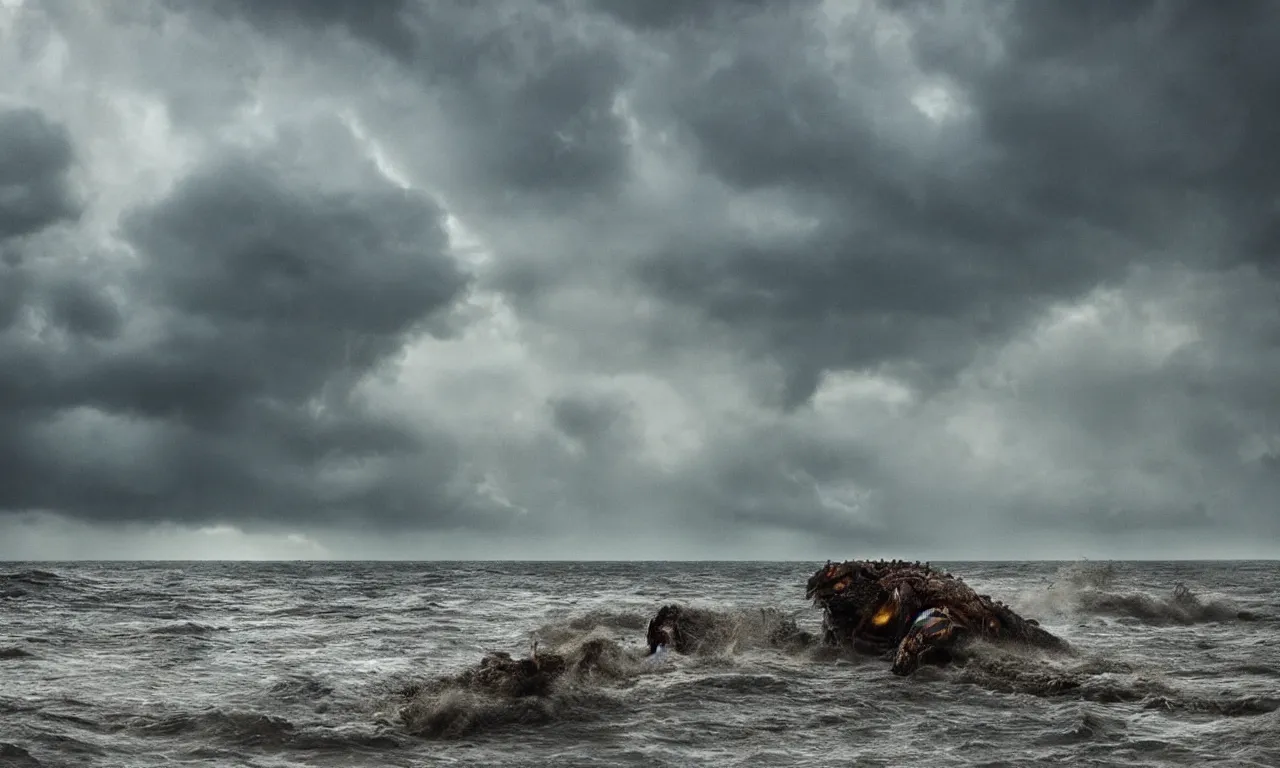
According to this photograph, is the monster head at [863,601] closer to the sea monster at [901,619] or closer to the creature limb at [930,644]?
the sea monster at [901,619]

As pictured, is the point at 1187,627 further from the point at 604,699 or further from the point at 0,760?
the point at 0,760

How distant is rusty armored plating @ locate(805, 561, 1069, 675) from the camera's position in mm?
14867

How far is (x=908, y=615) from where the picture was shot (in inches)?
663

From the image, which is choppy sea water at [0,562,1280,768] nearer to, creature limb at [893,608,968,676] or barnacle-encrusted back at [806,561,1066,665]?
creature limb at [893,608,968,676]

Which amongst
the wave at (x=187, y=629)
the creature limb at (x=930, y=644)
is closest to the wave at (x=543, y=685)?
the creature limb at (x=930, y=644)

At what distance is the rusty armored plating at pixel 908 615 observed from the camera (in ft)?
48.8

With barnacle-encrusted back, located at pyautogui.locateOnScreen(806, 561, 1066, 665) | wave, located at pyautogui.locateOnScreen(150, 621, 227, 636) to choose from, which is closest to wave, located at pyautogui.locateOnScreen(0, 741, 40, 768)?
wave, located at pyautogui.locateOnScreen(150, 621, 227, 636)

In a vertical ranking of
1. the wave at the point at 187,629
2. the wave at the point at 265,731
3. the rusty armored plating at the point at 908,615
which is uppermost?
the rusty armored plating at the point at 908,615

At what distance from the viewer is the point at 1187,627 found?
78.5 ft

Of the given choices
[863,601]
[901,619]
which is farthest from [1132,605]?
[901,619]

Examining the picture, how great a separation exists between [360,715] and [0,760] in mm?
3710

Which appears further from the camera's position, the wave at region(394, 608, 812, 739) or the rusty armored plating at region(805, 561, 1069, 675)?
the rusty armored plating at region(805, 561, 1069, 675)

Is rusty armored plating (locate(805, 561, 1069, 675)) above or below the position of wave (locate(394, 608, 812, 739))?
above

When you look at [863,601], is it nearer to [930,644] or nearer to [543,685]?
[930,644]
